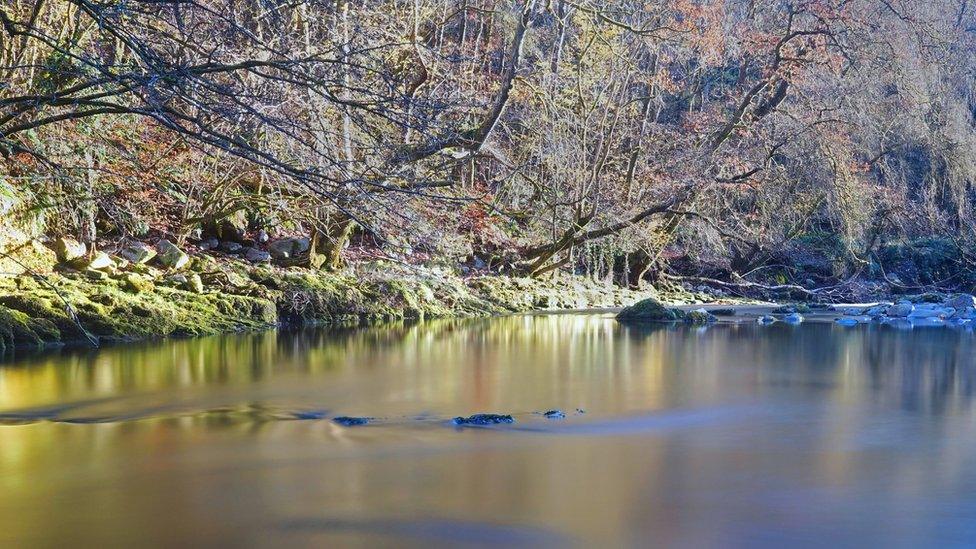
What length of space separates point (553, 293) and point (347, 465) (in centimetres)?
1367

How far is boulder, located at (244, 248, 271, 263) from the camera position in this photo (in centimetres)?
1564

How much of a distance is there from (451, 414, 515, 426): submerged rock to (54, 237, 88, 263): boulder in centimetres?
787

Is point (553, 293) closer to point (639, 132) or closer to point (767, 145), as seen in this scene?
point (639, 132)

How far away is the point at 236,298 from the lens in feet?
46.3

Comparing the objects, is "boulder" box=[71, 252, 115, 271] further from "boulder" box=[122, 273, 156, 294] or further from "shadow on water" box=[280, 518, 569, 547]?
"shadow on water" box=[280, 518, 569, 547]

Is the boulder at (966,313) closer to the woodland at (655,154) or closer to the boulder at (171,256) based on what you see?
the woodland at (655,154)

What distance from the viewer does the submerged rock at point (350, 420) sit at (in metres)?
7.39

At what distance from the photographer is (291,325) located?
1469 cm

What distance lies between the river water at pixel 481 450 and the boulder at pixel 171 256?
2.39 meters

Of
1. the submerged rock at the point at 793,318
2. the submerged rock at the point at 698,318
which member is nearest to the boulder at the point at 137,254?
the submerged rock at the point at 698,318

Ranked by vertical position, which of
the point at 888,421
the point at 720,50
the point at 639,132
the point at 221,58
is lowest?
the point at 888,421

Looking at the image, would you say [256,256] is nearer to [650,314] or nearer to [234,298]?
[234,298]

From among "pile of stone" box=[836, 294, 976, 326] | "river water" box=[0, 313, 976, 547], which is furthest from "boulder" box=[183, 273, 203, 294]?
"pile of stone" box=[836, 294, 976, 326]

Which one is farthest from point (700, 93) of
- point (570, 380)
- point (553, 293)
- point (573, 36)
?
point (570, 380)
